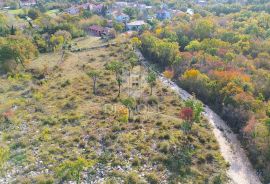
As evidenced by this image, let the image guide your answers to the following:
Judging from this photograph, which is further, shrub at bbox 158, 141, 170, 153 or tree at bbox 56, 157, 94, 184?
shrub at bbox 158, 141, 170, 153

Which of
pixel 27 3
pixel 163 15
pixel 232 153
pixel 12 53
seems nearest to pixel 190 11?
pixel 163 15

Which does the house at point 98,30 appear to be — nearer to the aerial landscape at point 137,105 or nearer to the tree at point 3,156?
the aerial landscape at point 137,105

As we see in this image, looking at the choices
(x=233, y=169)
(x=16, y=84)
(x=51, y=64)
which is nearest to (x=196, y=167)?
(x=233, y=169)

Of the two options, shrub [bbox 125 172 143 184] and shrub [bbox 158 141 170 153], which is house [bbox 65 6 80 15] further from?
shrub [bbox 125 172 143 184]

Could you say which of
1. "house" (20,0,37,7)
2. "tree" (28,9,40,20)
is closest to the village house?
"tree" (28,9,40,20)

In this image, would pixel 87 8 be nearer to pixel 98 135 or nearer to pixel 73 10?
pixel 73 10

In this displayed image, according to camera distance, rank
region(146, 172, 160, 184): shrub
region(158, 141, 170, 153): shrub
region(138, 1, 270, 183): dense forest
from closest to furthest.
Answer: region(146, 172, 160, 184): shrub → region(158, 141, 170, 153): shrub → region(138, 1, 270, 183): dense forest

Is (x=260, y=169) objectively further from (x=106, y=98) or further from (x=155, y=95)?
(x=106, y=98)

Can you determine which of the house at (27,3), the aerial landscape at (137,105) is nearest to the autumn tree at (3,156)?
the aerial landscape at (137,105)
